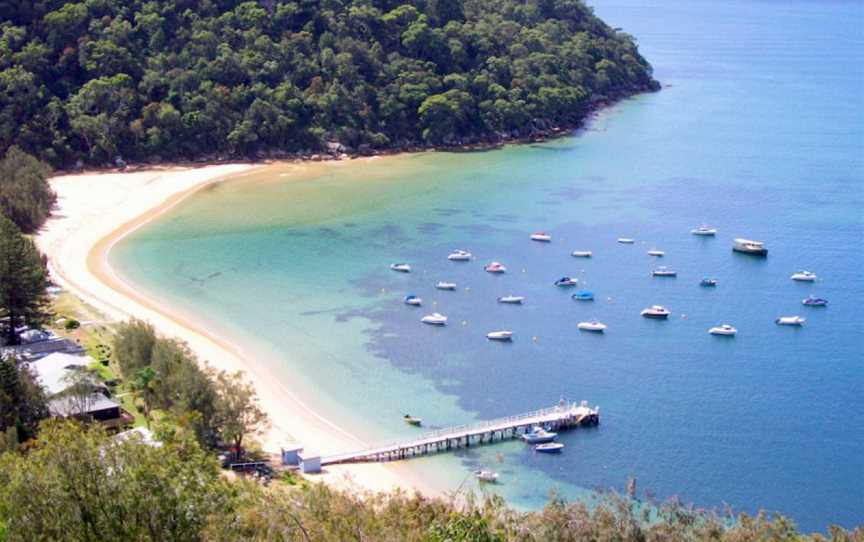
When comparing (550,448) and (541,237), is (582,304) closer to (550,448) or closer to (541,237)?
(541,237)

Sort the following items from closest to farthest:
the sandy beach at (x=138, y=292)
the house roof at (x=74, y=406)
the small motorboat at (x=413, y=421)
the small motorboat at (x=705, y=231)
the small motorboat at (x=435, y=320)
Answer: the house roof at (x=74, y=406) < the sandy beach at (x=138, y=292) < the small motorboat at (x=413, y=421) < the small motorboat at (x=435, y=320) < the small motorboat at (x=705, y=231)

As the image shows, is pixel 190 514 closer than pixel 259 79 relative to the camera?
Yes

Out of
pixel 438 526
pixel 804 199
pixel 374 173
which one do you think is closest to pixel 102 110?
pixel 374 173

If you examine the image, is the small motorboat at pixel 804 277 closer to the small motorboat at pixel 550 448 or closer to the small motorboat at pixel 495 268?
the small motorboat at pixel 495 268

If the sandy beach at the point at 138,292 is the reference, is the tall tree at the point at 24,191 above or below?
above

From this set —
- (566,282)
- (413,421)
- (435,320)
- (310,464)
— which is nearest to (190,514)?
(310,464)

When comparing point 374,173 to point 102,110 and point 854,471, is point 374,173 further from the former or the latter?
point 854,471

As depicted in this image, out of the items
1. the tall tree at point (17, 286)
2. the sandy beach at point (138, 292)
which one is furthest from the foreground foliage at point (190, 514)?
the tall tree at point (17, 286)
